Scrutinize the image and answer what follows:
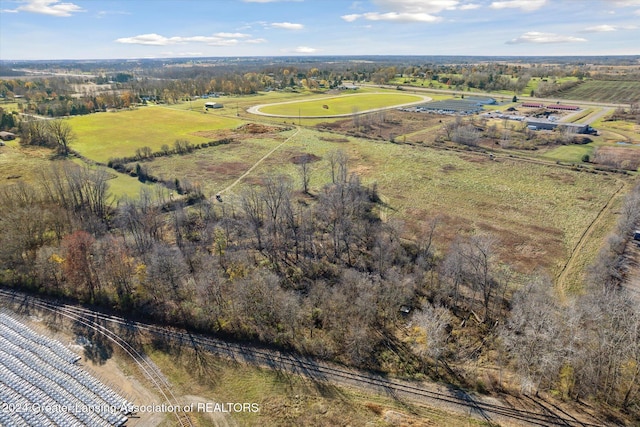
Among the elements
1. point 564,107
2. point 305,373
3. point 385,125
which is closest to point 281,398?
point 305,373

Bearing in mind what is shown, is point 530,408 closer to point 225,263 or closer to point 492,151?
point 225,263

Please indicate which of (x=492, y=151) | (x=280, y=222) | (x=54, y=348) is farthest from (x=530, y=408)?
(x=492, y=151)

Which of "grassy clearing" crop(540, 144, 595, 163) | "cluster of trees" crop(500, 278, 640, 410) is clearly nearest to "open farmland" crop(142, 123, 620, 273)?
"grassy clearing" crop(540, 144, 595, 163)

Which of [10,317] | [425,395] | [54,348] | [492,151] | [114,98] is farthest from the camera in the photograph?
[114,98]

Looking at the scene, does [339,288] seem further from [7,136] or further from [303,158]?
[7,136]

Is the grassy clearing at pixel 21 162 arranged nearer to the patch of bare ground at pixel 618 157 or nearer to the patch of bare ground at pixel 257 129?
the patch of bare ground at pixel 257 129
